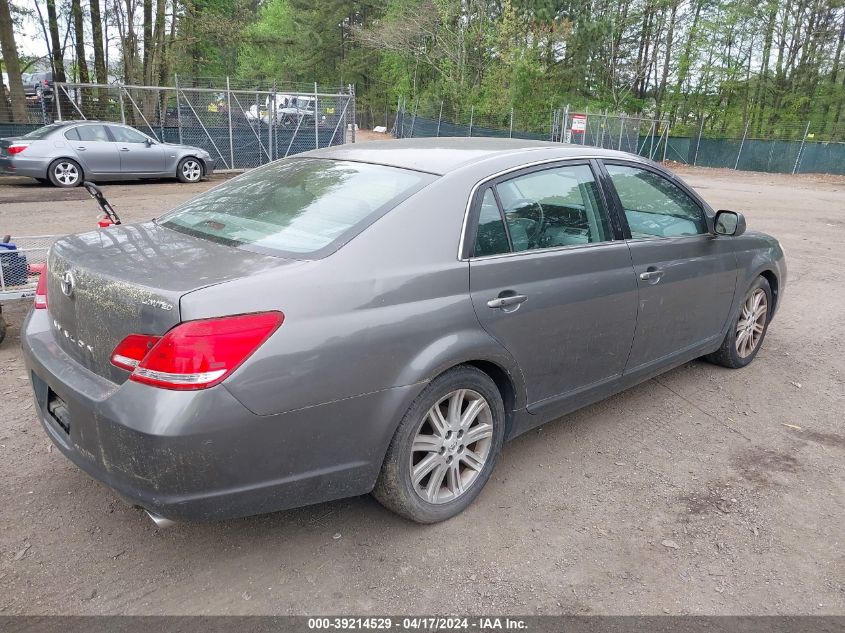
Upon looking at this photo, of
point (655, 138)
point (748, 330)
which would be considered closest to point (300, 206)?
point (748, 330)

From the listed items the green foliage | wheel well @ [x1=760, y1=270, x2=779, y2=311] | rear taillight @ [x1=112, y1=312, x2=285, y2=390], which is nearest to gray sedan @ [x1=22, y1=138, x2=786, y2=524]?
rear taillight @ [x1=112, y1=312, x2=285, y2=390]

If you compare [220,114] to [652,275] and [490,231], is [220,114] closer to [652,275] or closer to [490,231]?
[652,275]

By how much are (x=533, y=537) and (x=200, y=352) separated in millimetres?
1654

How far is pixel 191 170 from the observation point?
661 inches

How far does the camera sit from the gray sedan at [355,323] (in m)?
2.26

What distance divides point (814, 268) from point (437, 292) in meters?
7.98

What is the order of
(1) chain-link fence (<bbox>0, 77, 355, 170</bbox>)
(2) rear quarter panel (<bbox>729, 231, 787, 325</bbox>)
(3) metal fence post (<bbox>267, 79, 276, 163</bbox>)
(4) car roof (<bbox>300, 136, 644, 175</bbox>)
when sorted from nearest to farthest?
(4) car roof (<bbox>300, 136, 644, 175</bbox>) → (2) rear quarter panel (<bbox>729, 231, 787, 325</bbox>) → (1) chain-link fence (<bbox>0, 77, 355, 170</bbox>) → (3) metal fence post (<bbox>267, 79, 276, 163</bbox>)

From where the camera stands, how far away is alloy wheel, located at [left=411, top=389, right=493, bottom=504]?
287 cm

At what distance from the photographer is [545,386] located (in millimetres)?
3328

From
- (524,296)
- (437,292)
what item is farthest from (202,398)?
(524,296)

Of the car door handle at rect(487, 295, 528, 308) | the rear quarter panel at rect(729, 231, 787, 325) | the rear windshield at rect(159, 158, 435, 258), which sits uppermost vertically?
the rear windshield at rect(159, 158, 435, 258)

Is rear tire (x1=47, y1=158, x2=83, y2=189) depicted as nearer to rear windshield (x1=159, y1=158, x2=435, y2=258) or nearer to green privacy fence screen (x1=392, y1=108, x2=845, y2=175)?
rear windshield (x1=159, y1=158, x2=435, y2=258)

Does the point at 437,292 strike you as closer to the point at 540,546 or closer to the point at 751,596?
the point at 540,546

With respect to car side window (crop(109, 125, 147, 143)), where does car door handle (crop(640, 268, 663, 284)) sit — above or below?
above
